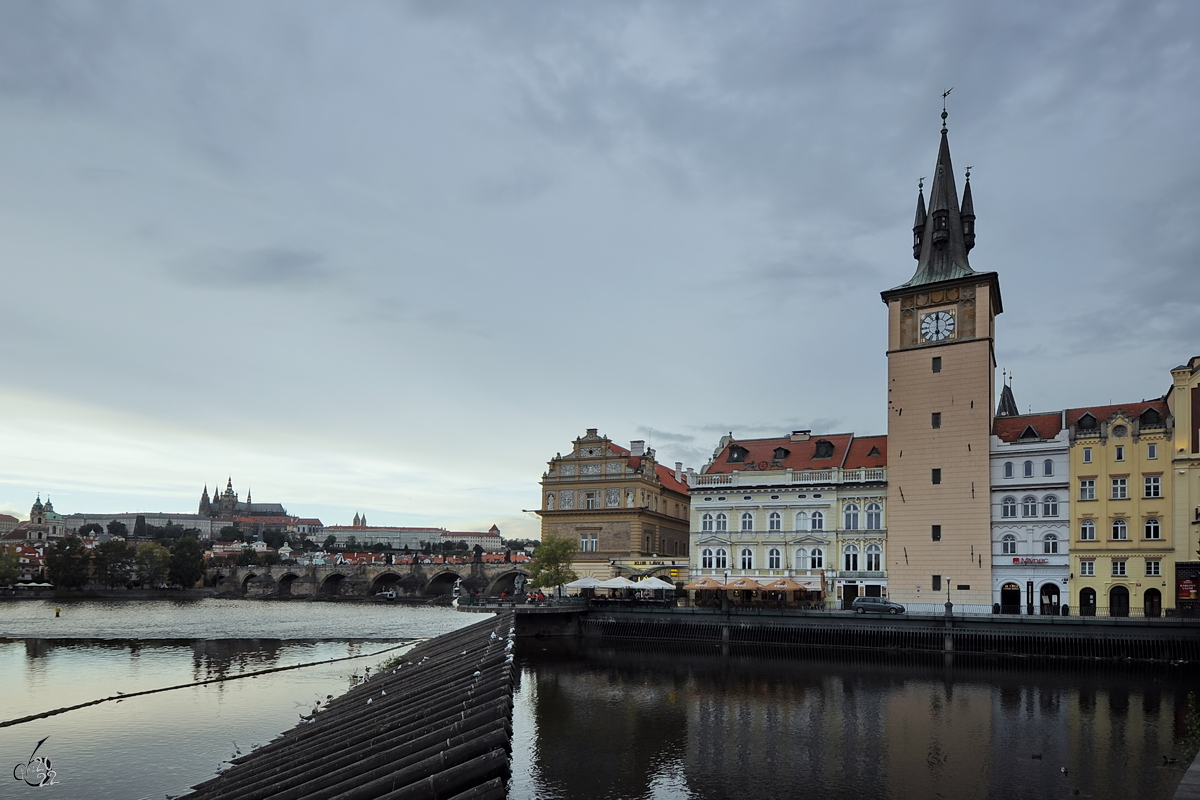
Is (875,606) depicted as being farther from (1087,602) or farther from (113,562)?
(113,562)

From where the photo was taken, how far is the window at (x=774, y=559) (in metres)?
63.5

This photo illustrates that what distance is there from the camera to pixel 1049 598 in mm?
54438

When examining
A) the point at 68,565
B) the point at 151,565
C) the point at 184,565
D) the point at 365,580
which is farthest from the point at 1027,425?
the point at 151,565

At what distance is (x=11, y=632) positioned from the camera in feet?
202

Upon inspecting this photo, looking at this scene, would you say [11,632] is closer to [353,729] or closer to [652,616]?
[652,616]

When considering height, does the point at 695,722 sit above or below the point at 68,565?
above

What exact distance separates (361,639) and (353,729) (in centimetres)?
4202

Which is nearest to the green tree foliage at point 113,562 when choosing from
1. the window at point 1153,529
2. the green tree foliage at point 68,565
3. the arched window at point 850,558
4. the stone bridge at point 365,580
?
the green tree foliage at point 68,565

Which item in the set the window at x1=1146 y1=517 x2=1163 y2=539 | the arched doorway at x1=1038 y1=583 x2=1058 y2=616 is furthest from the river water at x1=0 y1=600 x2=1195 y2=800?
the window at x1=1146 y1=517 x2=1163 y2=539

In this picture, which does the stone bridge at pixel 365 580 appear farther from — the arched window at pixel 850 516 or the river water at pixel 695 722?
the river water at pixel 695 722

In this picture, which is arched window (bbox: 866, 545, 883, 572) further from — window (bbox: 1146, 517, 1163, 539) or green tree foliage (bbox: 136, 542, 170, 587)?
green tree foliage (bbox: 136, 542, 170, 587)

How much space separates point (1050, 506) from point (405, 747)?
168 feet

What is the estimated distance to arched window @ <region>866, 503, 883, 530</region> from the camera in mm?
60312

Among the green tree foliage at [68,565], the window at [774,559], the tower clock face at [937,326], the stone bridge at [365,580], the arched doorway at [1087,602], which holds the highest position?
the tower clock face at [937,326]
